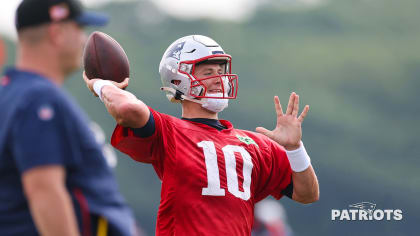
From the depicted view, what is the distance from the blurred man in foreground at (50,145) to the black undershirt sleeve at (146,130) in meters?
1.04

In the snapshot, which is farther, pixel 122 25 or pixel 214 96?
pixel 122 25

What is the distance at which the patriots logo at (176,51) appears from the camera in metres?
4.06

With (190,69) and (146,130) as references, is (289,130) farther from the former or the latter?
(146,130)

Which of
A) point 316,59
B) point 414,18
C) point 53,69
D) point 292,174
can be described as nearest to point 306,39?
point 316,59

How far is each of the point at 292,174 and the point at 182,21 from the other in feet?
48.6

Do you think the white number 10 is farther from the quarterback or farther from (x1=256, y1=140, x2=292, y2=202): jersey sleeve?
(x1=256, y1=140, x2=292, y2=202): jersey sleeve

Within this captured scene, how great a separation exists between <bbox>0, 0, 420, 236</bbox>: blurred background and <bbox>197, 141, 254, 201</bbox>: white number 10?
812 cm

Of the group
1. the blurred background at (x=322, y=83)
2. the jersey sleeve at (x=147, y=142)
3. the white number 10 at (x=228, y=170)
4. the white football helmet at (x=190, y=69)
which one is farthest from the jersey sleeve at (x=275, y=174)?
the blurred background at (x=322, y=83)

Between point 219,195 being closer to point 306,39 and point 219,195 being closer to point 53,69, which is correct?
point 53,69

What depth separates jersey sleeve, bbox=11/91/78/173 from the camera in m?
2.17

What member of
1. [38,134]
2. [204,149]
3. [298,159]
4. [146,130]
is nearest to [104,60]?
[146,130]

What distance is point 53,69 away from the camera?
237 cm

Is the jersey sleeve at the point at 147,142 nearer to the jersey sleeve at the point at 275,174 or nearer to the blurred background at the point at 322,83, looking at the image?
the jersey sleeve at the point at 275,174

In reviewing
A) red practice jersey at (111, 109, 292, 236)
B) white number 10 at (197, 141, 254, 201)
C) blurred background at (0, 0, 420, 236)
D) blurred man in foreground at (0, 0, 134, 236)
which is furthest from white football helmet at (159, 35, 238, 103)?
blurred background at (0, 0, 420, 236)
